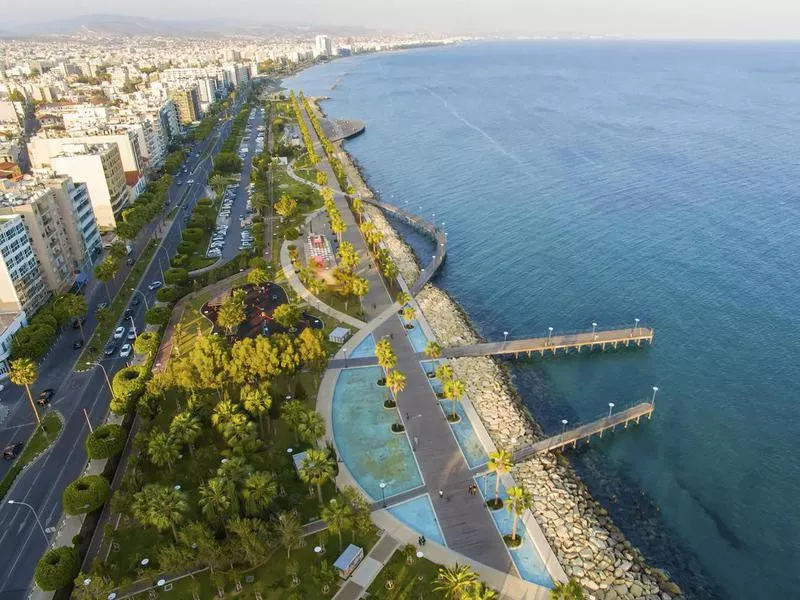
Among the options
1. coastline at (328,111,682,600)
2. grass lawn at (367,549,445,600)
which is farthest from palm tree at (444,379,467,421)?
grass lawn at (367,549,445,600)

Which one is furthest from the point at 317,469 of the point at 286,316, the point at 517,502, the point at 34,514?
the point at 286,316

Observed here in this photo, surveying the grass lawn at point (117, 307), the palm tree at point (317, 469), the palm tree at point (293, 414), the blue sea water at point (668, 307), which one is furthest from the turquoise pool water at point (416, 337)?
the grass lawn at point (117, 307)

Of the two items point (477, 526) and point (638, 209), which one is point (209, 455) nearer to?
point (477, 526)

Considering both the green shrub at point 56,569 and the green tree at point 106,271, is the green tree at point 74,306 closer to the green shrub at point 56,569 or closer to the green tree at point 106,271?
the green tree at point 106,271

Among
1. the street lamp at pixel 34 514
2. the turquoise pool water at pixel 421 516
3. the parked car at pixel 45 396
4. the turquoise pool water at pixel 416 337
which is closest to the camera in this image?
the turquoise pool water at pixel 421 516

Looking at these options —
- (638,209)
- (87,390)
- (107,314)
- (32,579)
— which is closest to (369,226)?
(107,314)

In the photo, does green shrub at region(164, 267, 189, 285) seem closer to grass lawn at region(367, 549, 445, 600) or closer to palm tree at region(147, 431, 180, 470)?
palm tree at region(147, 431, 180, 470)

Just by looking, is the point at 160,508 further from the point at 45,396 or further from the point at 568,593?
the point at 568,593

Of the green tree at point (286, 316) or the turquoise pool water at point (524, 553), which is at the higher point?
the green tree at point (286, 316)
